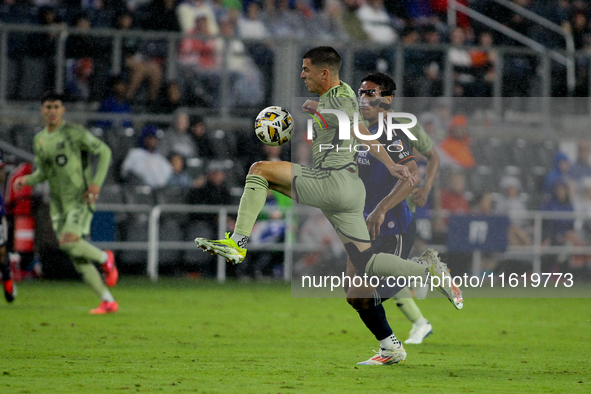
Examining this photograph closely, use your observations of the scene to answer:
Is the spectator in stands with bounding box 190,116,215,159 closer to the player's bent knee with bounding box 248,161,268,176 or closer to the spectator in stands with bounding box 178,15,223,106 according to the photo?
the spectator in stands with bounding box 178,15,223,106

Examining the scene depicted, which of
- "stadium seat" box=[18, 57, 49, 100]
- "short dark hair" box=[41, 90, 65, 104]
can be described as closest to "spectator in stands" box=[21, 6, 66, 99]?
"stadium seat" box=[18, 57, 49, 100]

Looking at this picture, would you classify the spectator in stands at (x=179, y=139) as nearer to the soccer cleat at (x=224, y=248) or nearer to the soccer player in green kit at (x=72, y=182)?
the soccer player in green kit at (x=72, y=182)

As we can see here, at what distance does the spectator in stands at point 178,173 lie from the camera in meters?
14.5

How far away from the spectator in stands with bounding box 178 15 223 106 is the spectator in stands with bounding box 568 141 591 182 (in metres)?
5.89

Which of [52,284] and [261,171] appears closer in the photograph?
[261,171]

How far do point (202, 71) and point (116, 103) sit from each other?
1483 millimetres

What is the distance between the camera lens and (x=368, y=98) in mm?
7496

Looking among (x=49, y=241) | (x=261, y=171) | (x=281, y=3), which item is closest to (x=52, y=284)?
(x=49, y=241)

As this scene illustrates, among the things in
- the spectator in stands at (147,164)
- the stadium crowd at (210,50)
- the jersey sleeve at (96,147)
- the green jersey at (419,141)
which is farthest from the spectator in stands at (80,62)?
the green jersey at (419,141)

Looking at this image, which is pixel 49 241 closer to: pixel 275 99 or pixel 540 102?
pixel 275 99

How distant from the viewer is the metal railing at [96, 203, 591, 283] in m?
13.9

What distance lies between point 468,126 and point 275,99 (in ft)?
10.4

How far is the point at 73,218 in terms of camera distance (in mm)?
10258

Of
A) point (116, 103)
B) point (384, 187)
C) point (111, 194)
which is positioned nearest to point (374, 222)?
point (384, 187)
